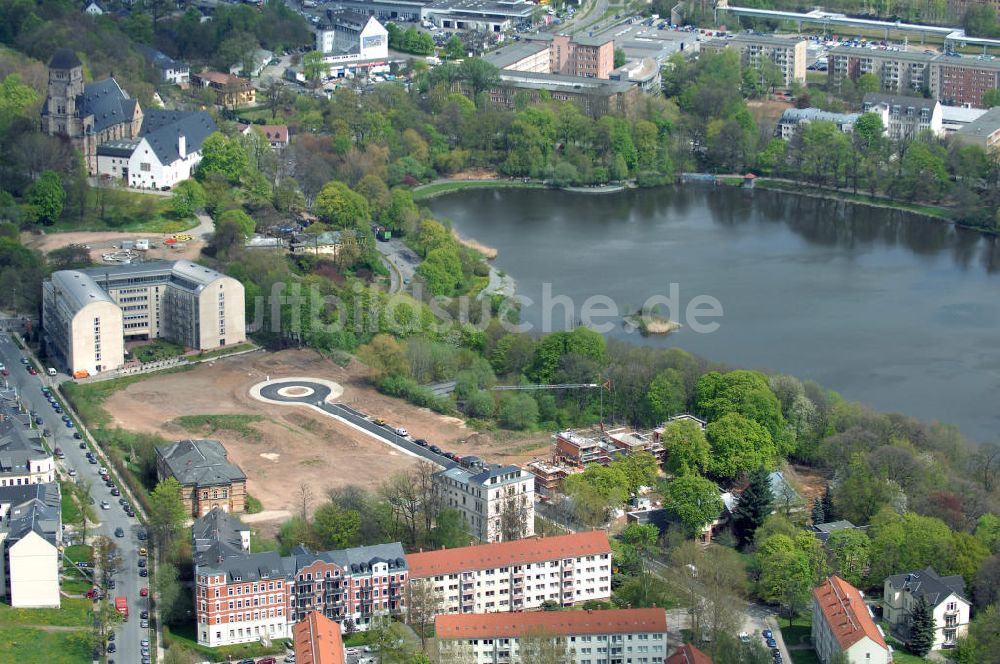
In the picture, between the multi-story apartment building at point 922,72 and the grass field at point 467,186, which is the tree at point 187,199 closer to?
the grass field at point 467,186

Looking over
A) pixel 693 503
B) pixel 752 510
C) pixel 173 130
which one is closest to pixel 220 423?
pixel 693 503

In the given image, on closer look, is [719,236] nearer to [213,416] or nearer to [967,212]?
[967,212]

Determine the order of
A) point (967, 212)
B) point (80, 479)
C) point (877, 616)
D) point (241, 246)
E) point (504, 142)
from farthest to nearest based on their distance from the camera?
point (504, 142)
point (967, 212)
point (241, 246)
point (80, 479)
point (877, 616)

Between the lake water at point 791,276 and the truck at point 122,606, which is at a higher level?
the lake water at point 791,276

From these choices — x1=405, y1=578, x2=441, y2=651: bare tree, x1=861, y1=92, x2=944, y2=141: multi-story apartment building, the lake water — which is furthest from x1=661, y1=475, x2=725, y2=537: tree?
x1=861, y1=92, x2=944, y2=141: multi-story apartment building

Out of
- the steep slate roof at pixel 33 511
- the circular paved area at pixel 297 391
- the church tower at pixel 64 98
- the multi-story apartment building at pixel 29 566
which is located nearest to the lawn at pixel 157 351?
the circular paved area at pixel 297 391

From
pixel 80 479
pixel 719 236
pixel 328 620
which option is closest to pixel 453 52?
pixel 719 236

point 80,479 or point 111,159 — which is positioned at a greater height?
point 111,159
